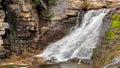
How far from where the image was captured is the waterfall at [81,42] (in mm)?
30641

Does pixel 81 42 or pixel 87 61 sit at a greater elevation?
pixel 81 42

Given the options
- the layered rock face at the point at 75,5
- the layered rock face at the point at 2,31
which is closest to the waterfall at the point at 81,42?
the layered rock face at the point at 75,5

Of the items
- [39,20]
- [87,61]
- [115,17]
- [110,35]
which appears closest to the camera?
[87,61]

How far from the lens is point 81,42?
32500 millimetres

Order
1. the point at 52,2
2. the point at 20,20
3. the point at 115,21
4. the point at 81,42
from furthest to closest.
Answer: the point at 52,2, the point at 20,20, the point at 81,42, the point at 115,21

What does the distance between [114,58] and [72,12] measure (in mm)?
12375

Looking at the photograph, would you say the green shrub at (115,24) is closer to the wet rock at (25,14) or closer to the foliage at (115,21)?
the foliage at (115,21)

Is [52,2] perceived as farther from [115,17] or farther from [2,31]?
[115,17]

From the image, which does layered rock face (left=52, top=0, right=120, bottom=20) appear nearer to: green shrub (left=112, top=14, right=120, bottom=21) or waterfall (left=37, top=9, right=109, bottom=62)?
waterfall (left=37, top=9, right=109, bottom=62)

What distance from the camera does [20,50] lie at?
34.7 m

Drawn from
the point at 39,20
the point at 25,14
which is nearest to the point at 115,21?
the point at 39,20

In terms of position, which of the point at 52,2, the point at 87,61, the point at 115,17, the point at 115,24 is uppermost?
the point at 52,2

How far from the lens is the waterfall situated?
101 feet

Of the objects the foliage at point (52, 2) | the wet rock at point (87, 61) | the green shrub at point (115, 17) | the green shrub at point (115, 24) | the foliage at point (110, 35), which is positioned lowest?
the wet rock at point (87, 61)
